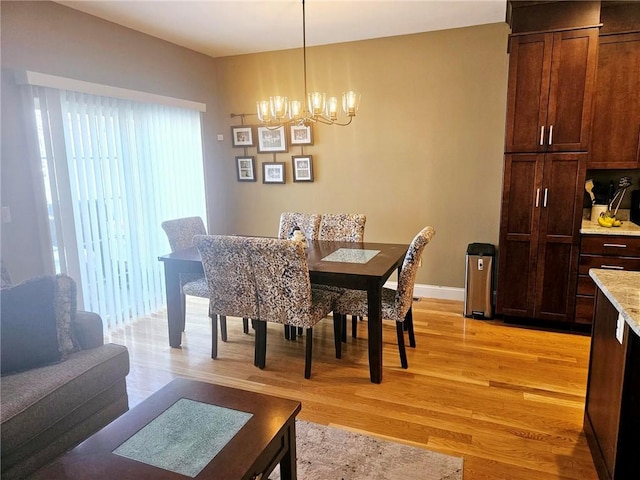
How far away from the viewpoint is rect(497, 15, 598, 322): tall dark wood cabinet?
3.13 metres

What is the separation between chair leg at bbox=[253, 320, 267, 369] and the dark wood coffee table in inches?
44.8

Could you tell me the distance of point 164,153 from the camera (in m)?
4.09

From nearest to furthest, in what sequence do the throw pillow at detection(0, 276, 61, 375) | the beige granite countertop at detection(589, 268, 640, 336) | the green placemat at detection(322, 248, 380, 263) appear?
the beige granite countertop at detection(589, 268, 640, 336) < the throw pillow at detection(0, 276, 61, 375) < the green placemat at detection(322, 248, 380, 263)

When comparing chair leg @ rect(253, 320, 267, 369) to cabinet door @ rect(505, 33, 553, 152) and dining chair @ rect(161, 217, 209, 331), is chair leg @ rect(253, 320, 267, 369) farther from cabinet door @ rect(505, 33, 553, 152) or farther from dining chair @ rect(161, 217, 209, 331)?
cabinet door @ rect(505, 33, 553, 152)

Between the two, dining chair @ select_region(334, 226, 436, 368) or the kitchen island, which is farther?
dining chair @ select_region(334, 226, 436, 368)

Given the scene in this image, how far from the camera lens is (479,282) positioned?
3.71 meters

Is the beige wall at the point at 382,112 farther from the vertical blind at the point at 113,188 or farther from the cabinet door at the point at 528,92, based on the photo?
the cabinet door at the point at 528,92

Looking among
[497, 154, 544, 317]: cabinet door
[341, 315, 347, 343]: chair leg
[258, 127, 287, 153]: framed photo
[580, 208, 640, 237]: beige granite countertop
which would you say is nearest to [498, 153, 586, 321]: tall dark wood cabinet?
[497, 154, 544, 317]: cabinet door

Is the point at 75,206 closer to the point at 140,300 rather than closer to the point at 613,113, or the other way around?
the point at 140,300

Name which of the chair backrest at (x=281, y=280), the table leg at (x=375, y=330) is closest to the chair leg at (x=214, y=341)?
the chair backrest at (x=281, y=280)

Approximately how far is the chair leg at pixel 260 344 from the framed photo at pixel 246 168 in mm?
2416

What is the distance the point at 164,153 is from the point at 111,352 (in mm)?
2509

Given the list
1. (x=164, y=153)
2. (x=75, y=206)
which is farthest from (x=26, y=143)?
(x=164, y=153)

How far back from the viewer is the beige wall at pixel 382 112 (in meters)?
3.72
